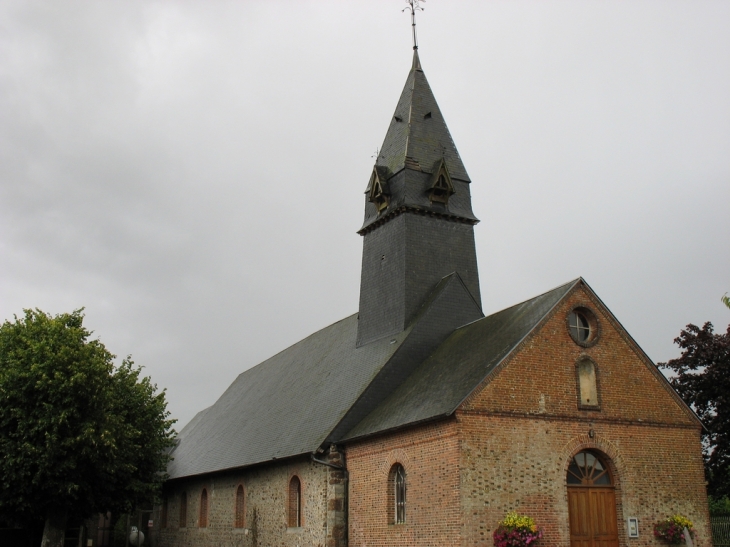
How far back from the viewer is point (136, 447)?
27.7 metres

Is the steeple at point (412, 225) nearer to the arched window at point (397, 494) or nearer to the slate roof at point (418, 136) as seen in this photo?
the slate roof at point (418, 136)

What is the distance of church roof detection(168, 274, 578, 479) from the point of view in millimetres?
19531

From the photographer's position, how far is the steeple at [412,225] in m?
25.4

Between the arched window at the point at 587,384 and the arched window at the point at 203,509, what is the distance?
1795cm

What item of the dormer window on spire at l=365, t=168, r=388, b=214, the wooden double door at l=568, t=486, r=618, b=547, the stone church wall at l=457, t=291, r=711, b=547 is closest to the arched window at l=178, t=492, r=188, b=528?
the dormer window on spire at l=365, t=168, r=388, b=214

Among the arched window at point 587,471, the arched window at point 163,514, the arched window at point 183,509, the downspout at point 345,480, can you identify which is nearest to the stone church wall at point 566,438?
the arched window at point 587,471

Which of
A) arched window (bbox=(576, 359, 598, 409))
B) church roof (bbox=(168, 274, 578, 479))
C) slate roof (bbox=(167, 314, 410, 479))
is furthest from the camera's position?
slate roof (bbox=(167, 314, 410, 479))

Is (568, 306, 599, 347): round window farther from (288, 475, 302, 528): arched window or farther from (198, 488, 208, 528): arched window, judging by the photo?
(198, 488, 208, 528): arched window

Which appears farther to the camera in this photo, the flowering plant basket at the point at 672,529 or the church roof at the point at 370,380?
the church roof at the point at 370,380

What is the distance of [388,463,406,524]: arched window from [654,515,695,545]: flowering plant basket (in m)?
6.22

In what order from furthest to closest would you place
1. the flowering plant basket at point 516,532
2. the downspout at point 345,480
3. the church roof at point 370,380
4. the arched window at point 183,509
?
1. the arched window at point 183,509
2. the downspout at point 345,480
3. the church roof at point 370,380
4. the flowering plant basket at point 516,532

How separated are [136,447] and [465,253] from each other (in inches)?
539

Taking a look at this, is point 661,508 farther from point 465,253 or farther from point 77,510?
point 77,510

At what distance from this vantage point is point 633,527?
18.5 meters
